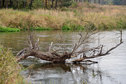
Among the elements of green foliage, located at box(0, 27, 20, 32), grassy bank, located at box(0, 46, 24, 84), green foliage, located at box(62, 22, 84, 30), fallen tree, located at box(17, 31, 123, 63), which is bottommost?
green foliage, located at box(62, 22, 84, 30)

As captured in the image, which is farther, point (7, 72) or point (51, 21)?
point (51, 21)

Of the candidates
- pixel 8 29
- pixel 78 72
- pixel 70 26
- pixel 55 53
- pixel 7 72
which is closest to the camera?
pixel 7 72

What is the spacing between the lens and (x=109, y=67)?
11.7 meters

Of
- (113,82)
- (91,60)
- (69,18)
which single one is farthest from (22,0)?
(113,82)

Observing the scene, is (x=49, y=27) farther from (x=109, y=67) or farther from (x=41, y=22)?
(x=109, y=67)

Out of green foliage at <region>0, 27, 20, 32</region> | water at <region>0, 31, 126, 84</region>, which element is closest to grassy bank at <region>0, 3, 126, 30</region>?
green foliage at <region>0, 27, 20, 32</region>

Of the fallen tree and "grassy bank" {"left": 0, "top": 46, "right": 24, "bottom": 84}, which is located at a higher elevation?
"grassy bank" {"left": 0, "top": 46, "right": 24, "bottom": 84}

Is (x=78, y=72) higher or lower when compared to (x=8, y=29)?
higher

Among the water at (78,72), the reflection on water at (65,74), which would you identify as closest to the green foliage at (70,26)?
the water at (78,72)

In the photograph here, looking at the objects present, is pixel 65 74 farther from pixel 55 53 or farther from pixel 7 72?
pixel 7 72

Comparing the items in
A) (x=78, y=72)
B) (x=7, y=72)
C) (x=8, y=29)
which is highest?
(x=7, y=72)

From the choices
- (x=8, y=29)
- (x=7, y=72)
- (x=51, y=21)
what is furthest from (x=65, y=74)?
(x=51, y=21)

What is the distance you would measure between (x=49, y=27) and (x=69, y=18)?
2760 millimetres

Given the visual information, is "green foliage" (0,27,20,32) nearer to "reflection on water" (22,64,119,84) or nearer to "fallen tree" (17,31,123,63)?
"fallen tree" (17,31,123,63)
